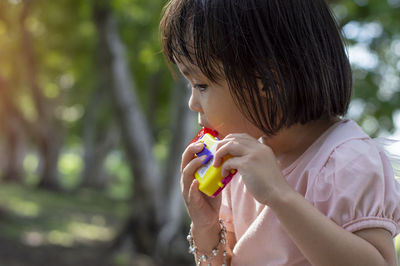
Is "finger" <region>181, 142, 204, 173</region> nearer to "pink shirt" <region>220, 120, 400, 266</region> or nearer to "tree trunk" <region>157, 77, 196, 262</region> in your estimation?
"pink shirt" <region>220, 120, 400, 266</region>

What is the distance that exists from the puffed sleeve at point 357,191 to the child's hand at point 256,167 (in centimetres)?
12

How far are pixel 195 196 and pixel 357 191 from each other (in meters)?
0.54

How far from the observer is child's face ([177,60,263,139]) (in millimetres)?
1424

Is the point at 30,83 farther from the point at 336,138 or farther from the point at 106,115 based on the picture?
the point at 336,138

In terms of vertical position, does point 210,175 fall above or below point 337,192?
above

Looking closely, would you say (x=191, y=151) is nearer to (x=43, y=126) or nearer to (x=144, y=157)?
(x=144, y=157)

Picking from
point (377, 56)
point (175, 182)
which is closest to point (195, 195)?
point (175, 182)

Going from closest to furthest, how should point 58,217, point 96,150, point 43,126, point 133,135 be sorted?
point 133,135 → point 58,217 → point 43,126 → point 96,150

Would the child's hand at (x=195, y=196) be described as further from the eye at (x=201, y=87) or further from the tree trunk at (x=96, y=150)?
the tree trunk at (x=96, y=150)

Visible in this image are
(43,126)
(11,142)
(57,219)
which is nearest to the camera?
(57,219)

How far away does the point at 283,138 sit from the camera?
1516mm


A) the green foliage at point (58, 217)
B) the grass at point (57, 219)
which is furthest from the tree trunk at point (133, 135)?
the green foliage at point (58, 217)

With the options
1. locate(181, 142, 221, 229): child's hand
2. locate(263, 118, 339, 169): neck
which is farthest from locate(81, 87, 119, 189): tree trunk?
locate(263, 118, 339, 169): neck

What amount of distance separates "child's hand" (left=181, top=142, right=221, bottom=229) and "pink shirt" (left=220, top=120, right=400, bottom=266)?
0.13 meters
